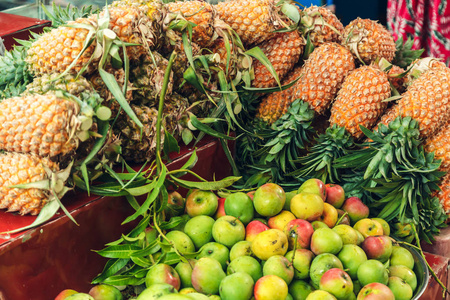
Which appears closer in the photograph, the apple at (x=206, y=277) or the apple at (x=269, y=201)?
the apple at (x=206, y=277)

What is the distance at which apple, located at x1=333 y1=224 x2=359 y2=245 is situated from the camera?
4.54 ft

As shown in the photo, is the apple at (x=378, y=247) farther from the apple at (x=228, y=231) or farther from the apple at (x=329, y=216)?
the apple at (x=228, y=231)

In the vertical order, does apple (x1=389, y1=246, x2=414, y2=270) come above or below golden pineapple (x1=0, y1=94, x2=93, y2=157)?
below

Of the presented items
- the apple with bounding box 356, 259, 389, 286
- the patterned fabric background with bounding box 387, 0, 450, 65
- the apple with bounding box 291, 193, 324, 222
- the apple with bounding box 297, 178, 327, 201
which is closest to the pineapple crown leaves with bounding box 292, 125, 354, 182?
the apple with bounding box 297, 178, 327, 201

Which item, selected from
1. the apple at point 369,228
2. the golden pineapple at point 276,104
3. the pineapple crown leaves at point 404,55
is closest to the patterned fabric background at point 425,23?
the pineapple crown leaves at point 404,55

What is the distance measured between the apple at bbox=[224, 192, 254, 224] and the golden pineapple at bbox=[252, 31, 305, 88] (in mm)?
694

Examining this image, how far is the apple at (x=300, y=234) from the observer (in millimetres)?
1334

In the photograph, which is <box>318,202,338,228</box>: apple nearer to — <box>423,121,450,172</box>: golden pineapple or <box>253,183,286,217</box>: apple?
<box>253,183,286,217</box>: apple

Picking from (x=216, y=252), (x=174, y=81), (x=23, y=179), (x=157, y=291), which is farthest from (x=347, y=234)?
(x=23, y=179)

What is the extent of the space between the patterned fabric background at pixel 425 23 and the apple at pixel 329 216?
2.05 m

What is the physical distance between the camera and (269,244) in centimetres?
126

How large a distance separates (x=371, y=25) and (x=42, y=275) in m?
1.77

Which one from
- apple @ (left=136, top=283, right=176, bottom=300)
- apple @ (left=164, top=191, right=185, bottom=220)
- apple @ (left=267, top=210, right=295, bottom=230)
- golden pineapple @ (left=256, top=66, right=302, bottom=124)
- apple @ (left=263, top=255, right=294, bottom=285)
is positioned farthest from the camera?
golden pineapple @ (left=256, top=66, right=302, bottom=124)

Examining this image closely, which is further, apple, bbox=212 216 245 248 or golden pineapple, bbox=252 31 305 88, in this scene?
golden pineapple, bbox=252 31 305 88
